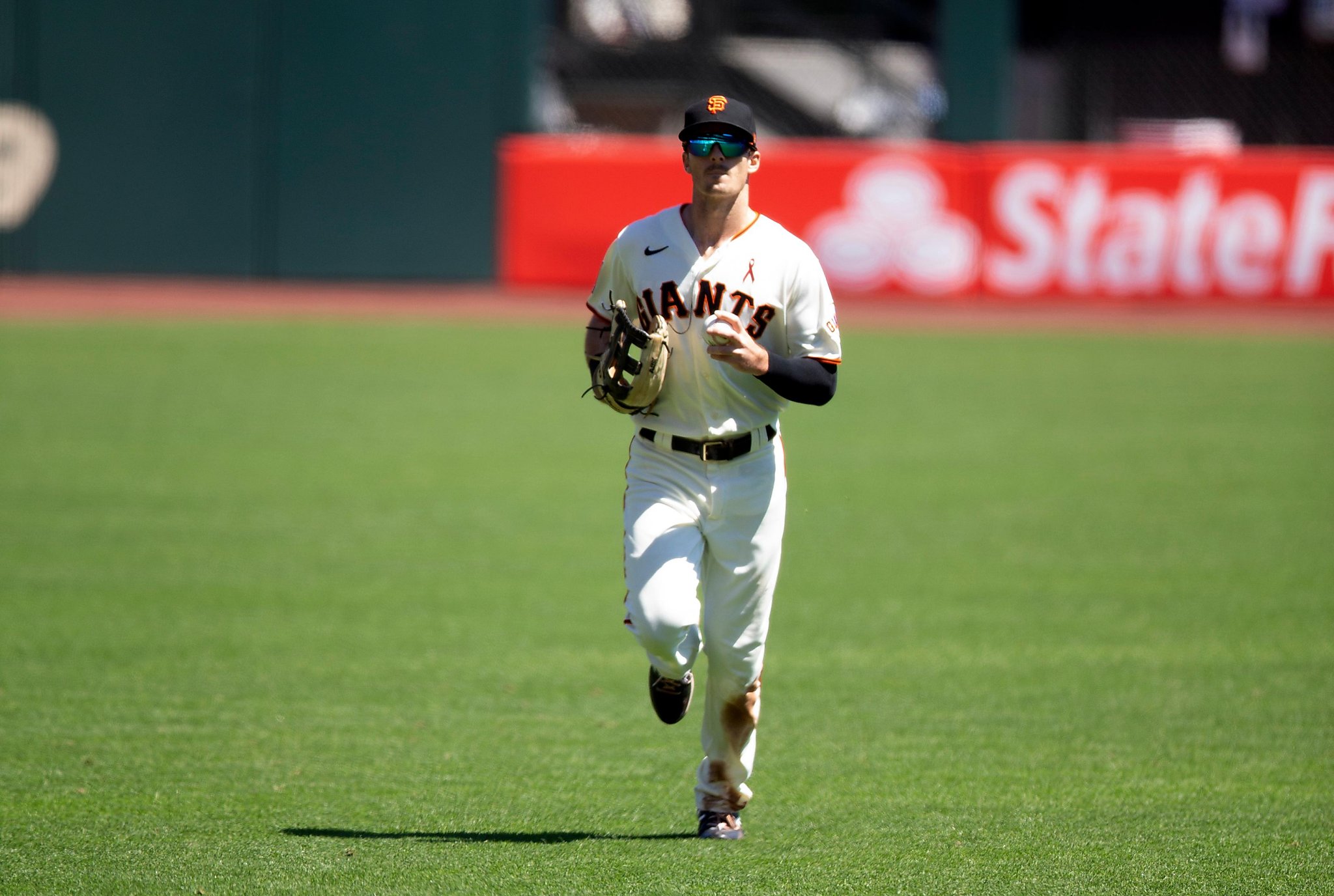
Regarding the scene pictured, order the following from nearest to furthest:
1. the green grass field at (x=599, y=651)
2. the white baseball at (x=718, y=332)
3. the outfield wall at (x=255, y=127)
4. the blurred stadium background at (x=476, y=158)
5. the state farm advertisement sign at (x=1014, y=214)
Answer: the white baseball at (x=718, y=332) < the green grass field at (x=599, y=651) < the state farm advertisement sign at (x=1014, y=214) < the blurred stadium background at (x=476, y=158) < the outfield wall at (x=255, y=127)

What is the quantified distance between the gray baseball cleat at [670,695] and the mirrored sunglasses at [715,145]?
154cm

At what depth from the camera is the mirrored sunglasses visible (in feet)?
14.5

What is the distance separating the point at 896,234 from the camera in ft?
64.2

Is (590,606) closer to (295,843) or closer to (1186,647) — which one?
(1186,647)

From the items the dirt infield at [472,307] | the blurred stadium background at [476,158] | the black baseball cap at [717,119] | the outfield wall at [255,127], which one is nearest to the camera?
the black baseball cap at [717,119]

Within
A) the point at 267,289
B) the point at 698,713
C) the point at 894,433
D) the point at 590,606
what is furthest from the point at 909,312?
the point at 698,713

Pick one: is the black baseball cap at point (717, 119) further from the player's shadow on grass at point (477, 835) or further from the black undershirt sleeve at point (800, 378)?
the player's shadow on grass at point (477, 835)

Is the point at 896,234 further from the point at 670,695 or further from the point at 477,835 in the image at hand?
the point at 477,835

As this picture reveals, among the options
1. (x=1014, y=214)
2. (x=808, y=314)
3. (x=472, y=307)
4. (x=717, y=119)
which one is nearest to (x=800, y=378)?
(x=808, y=314)

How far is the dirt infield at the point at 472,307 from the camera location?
18422 millimetres

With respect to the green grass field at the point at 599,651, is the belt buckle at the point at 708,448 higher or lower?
higher

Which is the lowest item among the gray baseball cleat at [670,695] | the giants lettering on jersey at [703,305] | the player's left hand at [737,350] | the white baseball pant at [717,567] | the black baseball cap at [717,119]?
the gray baseball cleat at [670,695]

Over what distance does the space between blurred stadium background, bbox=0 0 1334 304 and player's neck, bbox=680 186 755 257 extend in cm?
1477

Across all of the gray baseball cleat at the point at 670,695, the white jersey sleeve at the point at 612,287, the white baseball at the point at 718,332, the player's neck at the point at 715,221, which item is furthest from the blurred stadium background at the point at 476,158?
the white baseball at the point at 718,332
